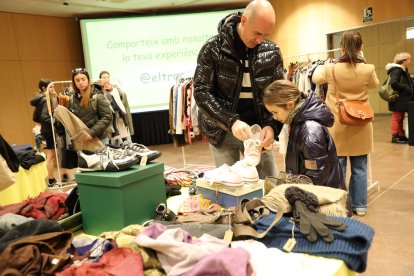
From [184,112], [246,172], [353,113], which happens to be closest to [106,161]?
[246,172]

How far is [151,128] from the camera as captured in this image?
8.20m

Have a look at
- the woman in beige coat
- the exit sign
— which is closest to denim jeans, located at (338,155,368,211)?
the woman in beige coat

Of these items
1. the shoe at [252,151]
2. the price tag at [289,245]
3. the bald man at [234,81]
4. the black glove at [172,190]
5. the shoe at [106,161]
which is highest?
the bald man at [234,81]

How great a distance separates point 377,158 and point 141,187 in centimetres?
456

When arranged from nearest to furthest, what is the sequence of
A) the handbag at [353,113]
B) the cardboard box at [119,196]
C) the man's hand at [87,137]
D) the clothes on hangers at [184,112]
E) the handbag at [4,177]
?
the cardboard box at [119,196] < the handbag at [4,177] < the handbag at [353,113] < the man's hand at [87,137] < the clothes on hangers at [184,112]

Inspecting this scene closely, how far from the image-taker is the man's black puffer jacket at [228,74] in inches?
71.4

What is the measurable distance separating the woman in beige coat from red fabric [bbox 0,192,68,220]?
230 cm

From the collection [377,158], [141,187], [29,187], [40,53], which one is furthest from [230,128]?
[40,53]

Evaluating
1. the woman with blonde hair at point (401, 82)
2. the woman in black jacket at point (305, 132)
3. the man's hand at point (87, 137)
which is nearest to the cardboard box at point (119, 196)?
the woman in black jacket at point (305, 132)

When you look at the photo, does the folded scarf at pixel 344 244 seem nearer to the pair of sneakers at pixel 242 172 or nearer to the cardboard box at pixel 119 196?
the pair of sneakers at pixel 242 172

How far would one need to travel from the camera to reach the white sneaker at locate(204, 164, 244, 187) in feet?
4.65

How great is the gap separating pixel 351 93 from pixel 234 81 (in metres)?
1.63

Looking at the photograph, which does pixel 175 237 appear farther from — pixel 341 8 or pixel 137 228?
pixel 341 8

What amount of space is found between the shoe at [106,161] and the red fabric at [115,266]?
1.32ft
